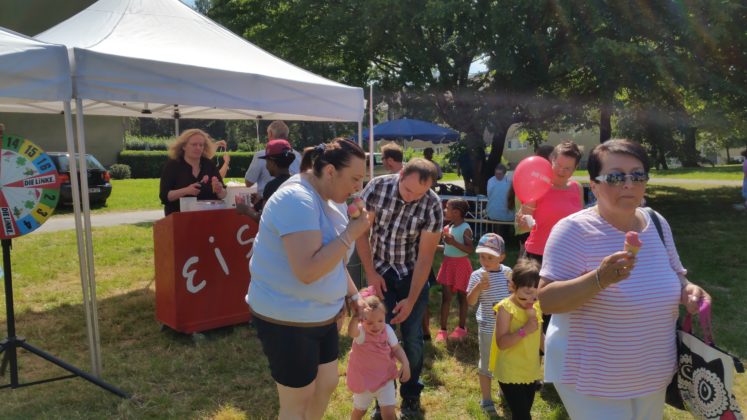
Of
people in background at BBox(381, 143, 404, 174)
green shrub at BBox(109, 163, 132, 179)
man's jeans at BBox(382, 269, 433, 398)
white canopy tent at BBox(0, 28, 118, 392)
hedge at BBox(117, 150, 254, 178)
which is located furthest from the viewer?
hedge at BBox(117, 150, 254, 178)

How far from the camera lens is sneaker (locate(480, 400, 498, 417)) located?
366 centimetres

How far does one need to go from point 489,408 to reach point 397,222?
1.43m

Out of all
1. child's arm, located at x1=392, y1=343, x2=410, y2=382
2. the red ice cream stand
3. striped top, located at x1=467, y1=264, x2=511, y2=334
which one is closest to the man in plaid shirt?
child's arm, located at x1=392, y1=343, x2=410, y2=382

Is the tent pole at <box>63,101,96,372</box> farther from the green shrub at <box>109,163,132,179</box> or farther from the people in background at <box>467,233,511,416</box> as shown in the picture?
the green shrub at <box>109,163,132,179</box>

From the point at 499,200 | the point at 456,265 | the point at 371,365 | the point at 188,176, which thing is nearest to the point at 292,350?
the point at 371,365

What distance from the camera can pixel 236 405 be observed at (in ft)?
12.5

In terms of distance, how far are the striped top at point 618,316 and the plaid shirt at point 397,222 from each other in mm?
1339

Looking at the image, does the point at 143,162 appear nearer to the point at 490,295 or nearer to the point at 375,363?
the point at 490,295

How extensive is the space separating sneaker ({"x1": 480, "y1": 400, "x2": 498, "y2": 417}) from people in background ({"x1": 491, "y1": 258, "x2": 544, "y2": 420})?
460mm

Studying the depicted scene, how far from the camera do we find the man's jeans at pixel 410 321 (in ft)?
11.2

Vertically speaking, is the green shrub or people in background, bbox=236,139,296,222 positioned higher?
people in background, bbox=236,139,296,222

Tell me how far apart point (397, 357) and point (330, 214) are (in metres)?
1.19

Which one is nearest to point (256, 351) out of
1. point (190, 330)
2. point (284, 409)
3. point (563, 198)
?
point (190, 330)

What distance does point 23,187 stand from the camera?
356 centimetres
